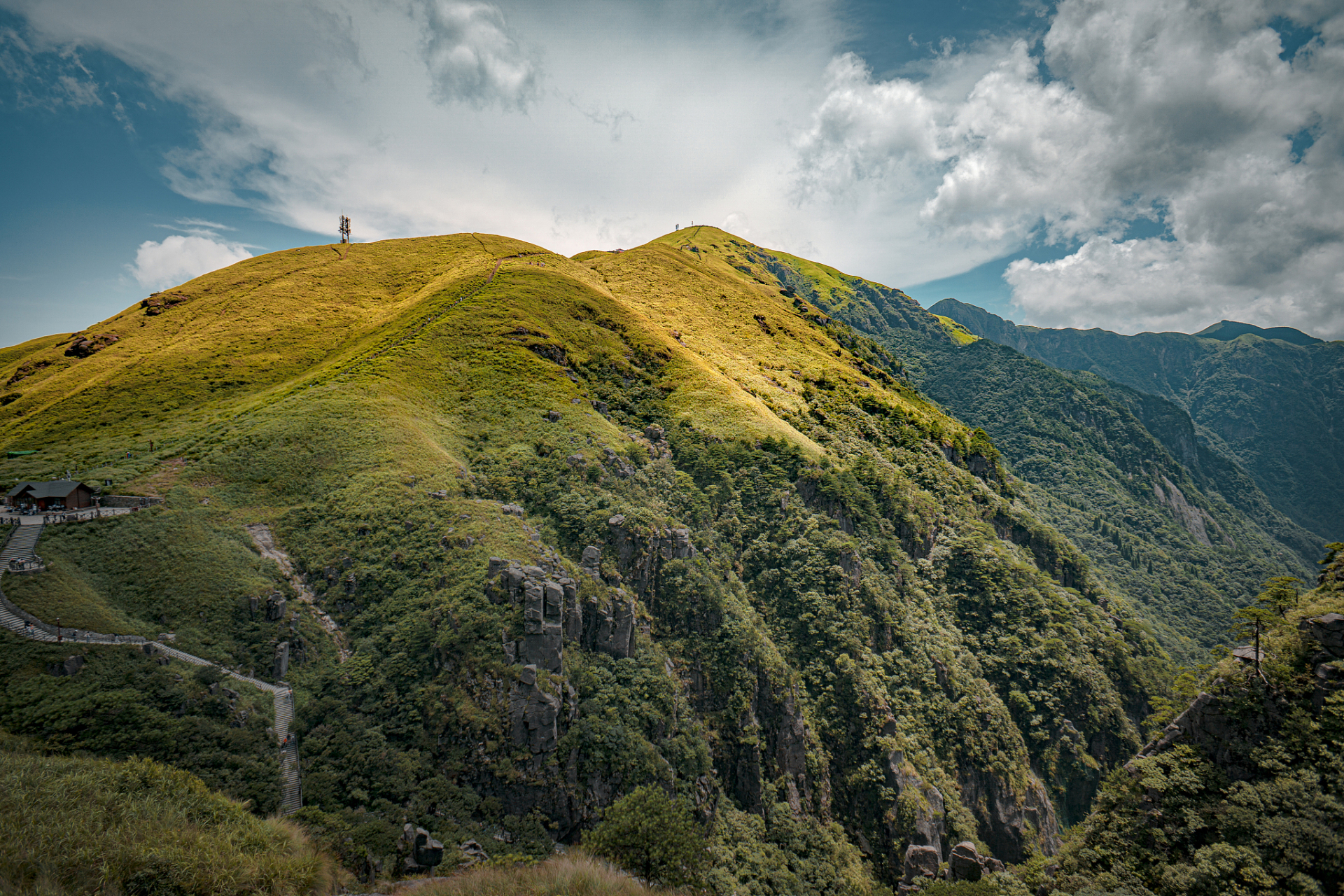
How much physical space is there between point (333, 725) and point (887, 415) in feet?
394

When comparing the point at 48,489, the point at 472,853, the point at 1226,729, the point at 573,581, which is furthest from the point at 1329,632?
the point at 48,489

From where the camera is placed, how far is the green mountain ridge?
125 feet

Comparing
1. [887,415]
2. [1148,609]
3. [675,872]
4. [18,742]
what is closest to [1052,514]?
Answer: [1148,609]

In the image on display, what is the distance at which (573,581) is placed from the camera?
5103 centimetres

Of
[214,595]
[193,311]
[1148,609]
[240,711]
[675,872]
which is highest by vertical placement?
[193,311]

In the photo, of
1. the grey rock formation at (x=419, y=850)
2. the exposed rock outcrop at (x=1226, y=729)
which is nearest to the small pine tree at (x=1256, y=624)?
the exposed rock outcrop at (x=1226, y=729)

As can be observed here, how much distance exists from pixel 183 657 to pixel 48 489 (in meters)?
27.2

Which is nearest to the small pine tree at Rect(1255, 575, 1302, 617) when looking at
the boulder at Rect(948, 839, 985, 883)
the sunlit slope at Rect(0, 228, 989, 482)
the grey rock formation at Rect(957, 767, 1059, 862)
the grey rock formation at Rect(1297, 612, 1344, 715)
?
the grey rock formation at Rect(1297, 612, 1344, 715)

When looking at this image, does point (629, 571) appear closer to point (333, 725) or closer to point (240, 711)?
point (333, 725)

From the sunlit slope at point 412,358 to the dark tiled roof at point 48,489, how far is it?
13.8ft

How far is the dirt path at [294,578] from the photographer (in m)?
43.9

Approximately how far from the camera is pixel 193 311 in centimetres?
10888

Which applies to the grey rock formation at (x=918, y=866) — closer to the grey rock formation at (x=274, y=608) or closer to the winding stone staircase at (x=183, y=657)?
the winding stone staircase at (x=183, y=657)

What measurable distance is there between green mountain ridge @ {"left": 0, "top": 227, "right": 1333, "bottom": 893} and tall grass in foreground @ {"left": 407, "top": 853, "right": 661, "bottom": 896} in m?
14.1
